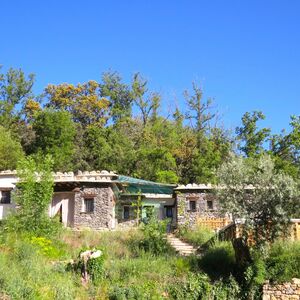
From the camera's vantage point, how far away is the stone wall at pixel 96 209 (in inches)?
1113

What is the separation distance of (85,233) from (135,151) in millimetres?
18074

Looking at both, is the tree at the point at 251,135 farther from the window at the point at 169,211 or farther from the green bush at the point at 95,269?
the green bush at the point at 95,269

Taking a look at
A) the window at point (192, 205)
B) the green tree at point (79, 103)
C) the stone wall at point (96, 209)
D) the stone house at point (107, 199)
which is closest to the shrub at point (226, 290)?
the stone house at point (107, 199)

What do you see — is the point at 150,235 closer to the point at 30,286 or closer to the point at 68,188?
the point at 30,286

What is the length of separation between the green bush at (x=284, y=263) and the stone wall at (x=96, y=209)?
13.5m

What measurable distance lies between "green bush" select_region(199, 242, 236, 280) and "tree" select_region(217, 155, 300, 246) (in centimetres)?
149

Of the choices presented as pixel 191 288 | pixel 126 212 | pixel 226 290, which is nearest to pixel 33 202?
pixel 191 288

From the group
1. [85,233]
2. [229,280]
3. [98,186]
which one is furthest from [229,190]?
[98,186]

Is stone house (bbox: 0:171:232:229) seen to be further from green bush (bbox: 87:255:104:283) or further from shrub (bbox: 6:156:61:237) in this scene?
green bush (bbox: 87:255:104:283)

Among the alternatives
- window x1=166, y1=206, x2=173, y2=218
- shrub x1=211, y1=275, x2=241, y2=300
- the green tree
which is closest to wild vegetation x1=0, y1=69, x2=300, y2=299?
shrub x1=211, y1=275, x2=241, y2=300

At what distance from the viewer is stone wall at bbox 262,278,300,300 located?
15.5m

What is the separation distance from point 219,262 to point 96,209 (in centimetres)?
1225

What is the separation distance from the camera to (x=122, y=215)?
32156mm

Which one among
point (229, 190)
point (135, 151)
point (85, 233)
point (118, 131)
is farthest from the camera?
point (118, 131)
